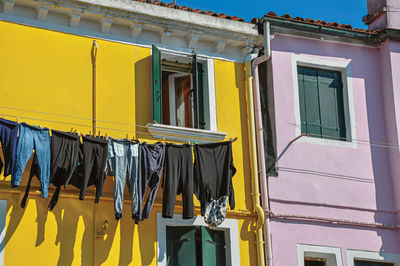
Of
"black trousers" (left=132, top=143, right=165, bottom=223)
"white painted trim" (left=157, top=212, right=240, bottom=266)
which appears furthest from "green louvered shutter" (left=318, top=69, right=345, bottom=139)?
"black trousers" (left=132, top=143, right=165, bottom=223)

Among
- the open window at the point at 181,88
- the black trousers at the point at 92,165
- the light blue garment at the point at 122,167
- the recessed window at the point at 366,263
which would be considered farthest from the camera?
the recessed window at the point at 366,263

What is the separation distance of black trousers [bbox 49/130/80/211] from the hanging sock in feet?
7.41

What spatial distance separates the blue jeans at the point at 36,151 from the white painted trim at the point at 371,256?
5877 mm

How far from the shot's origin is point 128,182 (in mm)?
15398

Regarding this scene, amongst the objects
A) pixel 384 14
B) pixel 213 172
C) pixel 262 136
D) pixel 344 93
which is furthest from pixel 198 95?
pixel 384 14

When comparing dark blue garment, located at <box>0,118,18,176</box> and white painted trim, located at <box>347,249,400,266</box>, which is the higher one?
dark blue garment, located at <box>0,118,18,176</box>

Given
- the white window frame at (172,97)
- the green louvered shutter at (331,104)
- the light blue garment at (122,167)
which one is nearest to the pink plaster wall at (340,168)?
the green louvered shutter at (331,104)

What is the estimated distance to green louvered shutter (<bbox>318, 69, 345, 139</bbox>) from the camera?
18078mm

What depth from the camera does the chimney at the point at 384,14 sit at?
63.0ft

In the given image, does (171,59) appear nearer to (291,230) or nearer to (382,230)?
(291,230)

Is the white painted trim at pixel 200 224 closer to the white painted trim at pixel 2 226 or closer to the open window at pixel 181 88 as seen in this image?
the open window at pixel 181 88

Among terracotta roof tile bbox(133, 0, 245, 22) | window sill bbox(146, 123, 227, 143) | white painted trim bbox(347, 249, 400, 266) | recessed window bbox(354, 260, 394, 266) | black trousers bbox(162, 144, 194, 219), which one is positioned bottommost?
recessed window bbox(354, 260, 394, 266)

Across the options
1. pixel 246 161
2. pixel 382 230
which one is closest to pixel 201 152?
pixel 246 161

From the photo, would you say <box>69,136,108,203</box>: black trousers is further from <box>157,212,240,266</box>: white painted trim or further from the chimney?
the chimney
